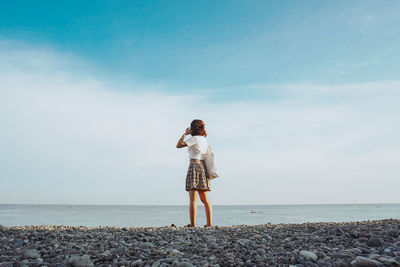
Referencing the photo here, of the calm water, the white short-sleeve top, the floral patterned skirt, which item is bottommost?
the calm water

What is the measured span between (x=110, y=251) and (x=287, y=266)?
Answer: 2.27 m

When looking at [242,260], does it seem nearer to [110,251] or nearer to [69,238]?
[110,251]

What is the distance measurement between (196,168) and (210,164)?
1.23 ft

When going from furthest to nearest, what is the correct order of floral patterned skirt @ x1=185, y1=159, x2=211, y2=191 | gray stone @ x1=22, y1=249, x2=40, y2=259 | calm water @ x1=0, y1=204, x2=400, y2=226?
1. calm water @ x1=0, y1=204, x2=400, y2=226
2. floral patterned skirt @ x1=185, y1=159, x2=211, y2=191
3. gray stone @ x1=22, y1=249, x2=40, y2=259

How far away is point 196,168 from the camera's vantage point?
297 inches

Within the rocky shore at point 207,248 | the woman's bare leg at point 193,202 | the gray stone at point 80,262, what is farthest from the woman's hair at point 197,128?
the gray stone at point 80,262

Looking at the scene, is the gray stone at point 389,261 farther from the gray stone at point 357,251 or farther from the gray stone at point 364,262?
the gray stone at point 357,251

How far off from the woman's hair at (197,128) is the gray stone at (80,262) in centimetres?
422

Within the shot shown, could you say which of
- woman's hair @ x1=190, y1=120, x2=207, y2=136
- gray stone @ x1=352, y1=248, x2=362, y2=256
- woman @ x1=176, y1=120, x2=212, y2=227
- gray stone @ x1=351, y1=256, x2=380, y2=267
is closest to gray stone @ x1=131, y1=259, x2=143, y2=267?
gray stone @ x1=351, y1=256, x2=380, y2=267

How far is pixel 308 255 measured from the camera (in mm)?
3957

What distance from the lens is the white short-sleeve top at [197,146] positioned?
7.46 m

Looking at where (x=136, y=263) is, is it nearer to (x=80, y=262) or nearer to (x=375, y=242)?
(x=80, y=262)

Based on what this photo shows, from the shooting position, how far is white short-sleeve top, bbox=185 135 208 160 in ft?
24.5

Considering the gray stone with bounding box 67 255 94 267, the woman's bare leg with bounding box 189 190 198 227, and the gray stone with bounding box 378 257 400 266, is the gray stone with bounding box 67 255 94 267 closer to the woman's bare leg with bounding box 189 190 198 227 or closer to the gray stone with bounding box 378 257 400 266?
the gray stone with bounding box 378 257 400 266
